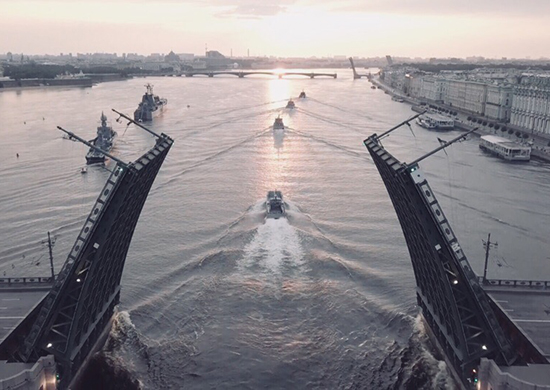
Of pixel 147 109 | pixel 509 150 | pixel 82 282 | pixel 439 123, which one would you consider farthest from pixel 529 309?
pixel 147 109

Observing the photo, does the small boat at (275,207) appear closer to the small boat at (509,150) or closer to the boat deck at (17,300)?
the boat deck at (17,300)

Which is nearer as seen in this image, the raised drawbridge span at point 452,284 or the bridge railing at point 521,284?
the raised drawbridge span at point 452,284

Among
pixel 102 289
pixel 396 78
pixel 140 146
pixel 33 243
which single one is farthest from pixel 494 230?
pixel 396 78

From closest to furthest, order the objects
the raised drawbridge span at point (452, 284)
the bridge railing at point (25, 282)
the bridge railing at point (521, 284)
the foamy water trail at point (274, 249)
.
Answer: the raised drawbridge span at point (452, 284), the bridge railing at point (521, 284), the bridge railing at point (25, 282), the foamy water trail at point (274, 249)

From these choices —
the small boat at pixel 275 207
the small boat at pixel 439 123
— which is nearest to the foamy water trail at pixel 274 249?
the small boat at pixel 275 207

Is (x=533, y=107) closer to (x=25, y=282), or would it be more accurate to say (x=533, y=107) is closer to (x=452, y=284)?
(x=452, y=284)

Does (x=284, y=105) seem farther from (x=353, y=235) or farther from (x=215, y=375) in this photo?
(x=215, y=375)

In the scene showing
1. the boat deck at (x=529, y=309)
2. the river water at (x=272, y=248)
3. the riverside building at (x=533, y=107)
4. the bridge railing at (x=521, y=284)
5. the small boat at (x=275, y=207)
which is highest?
the riverside building at (x=533, y=107)
